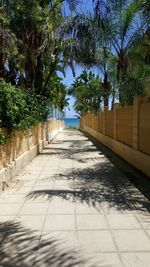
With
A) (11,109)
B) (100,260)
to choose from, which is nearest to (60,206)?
(100,260)

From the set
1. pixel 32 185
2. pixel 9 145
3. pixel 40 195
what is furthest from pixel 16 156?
pixel 40 195

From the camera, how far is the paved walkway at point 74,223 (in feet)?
16.3

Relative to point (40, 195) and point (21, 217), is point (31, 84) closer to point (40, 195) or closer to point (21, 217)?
point (40, 195)

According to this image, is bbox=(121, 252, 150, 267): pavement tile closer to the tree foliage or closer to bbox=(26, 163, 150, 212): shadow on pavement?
bbox=(26, 163, 150, 212): shadow on pavement

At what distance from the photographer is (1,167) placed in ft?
31.4

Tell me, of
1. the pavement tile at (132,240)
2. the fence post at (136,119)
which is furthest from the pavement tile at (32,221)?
the fence post at (136,119)

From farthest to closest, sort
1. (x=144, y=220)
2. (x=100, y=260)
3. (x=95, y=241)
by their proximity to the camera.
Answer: (x=144, y=220) < (x=95, y=241) < (x=100, y=260)

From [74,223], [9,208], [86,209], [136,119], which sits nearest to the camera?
[74,223]

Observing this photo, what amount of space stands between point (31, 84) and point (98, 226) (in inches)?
566

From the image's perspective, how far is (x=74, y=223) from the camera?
651 cm

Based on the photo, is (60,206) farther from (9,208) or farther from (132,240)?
(132,240)

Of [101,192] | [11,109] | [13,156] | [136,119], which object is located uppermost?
[11,109]

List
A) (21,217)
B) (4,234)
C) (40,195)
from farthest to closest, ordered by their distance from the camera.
→ 1. (40,195)
2. (21,217)
3. (4,234)

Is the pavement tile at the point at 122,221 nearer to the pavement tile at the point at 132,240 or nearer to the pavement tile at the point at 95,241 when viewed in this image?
the pavement tile at the point at 132,240
